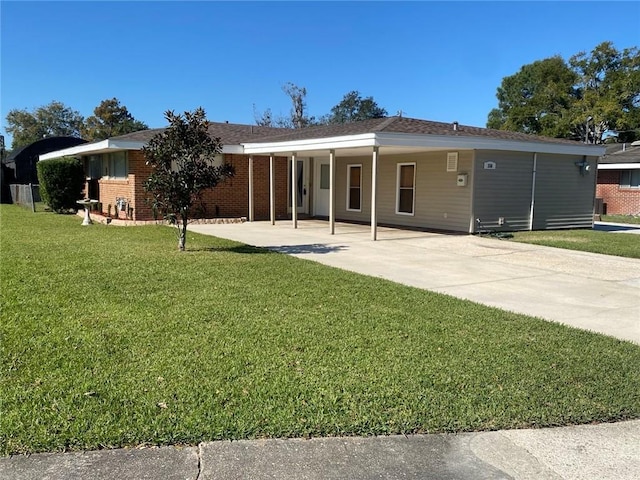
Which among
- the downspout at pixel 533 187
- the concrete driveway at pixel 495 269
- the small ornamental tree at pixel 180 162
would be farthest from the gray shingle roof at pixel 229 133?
the downspout at pixel 533 187

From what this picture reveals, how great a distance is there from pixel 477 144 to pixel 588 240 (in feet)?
12.4

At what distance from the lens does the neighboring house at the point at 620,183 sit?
25.0 m

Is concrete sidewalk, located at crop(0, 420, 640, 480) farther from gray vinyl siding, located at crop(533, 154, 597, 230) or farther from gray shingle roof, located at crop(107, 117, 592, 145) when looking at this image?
gray vinyl siding, located at crop(533, 154, 597, 230)

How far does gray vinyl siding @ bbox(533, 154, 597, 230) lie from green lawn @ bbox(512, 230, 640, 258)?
60 cm

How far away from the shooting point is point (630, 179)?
25.5m

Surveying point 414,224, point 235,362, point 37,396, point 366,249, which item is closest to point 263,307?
point 235,362

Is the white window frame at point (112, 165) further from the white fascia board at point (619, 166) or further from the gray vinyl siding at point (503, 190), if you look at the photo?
the white fascia board at point (619, 166)

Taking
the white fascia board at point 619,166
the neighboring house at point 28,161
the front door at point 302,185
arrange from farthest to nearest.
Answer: the neighboring house at point 28,161 → the white fascia board at point 619,166 → the front door at point 302,185

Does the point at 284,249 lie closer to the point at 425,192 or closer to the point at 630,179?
the point at 425,192

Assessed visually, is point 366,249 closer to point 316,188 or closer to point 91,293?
point 91,293

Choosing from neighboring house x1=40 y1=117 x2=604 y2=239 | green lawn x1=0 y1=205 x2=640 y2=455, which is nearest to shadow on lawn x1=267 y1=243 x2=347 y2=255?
neighboring house x1=40 y1=117 x2=604 y2=239

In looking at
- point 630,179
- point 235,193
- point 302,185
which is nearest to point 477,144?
point 302,185

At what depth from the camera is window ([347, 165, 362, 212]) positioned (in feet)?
61.1

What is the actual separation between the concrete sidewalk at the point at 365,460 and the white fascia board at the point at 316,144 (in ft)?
32.0
